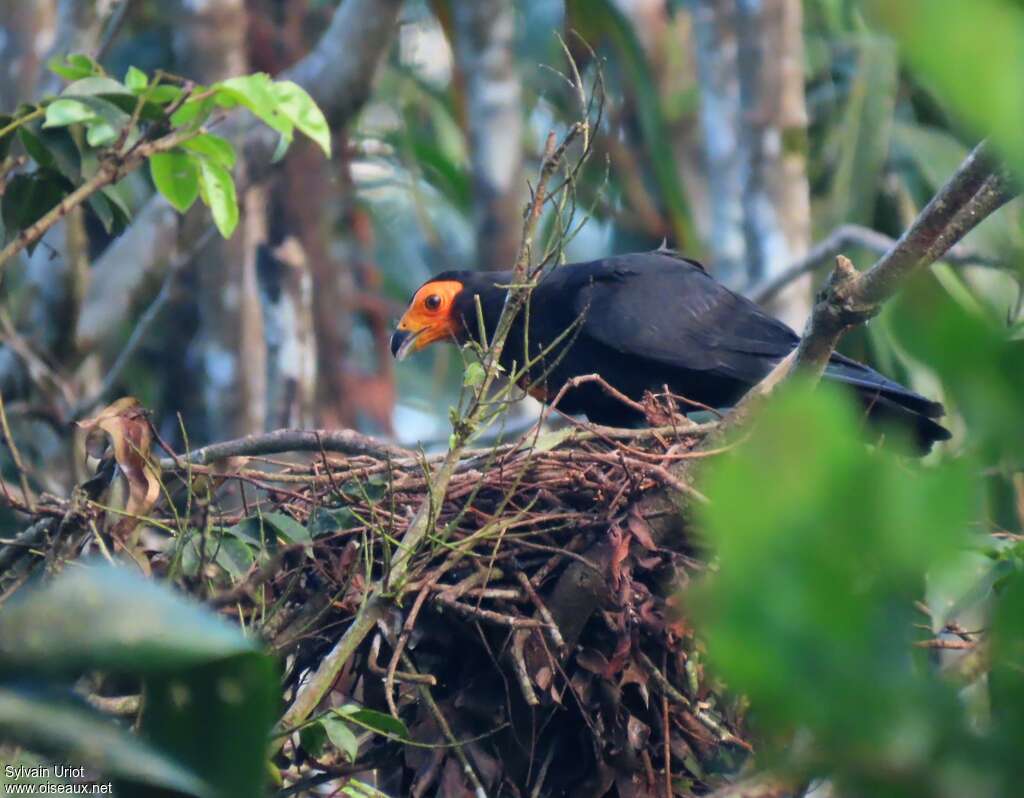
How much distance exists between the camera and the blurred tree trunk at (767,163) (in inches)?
301

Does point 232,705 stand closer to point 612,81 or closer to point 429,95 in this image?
point 612,81

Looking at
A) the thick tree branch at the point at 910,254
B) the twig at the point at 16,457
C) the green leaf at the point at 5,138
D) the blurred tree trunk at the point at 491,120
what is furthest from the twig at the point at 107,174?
the blurred tree trunk at the point at 491,120

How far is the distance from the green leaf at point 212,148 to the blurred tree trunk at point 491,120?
14.3 ft

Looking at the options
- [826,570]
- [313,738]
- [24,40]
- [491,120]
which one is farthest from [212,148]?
[24,40]

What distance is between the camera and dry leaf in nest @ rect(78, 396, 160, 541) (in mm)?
3250

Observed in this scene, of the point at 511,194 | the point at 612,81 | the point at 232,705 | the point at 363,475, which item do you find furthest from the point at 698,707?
the point at 612,81

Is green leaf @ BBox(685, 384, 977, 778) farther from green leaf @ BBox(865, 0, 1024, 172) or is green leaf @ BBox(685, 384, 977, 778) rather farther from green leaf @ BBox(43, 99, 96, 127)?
green leaf @ BBox(43, 99, 96, 127)

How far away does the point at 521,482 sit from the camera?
150 inches

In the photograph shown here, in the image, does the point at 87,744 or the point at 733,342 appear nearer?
the point at 87,744

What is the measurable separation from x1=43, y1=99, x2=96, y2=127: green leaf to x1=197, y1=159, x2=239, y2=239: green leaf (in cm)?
35

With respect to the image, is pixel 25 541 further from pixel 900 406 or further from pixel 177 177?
pixel 900 406

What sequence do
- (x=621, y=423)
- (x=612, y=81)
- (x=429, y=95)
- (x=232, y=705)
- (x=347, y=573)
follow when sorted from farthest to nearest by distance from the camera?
(x=429, y=95)
(x=612, y=81)
(x=621, y=423)
(x=347, y=573)
(x=232, y=705)

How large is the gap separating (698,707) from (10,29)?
21.2ft

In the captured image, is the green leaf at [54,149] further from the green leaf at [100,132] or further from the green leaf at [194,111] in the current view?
the green leaf at [194,111]
